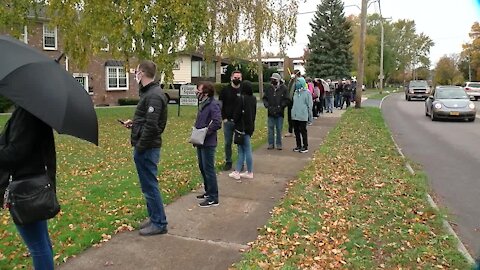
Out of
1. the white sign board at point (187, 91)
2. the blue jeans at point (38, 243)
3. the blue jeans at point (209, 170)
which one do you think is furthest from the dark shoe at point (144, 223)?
the white sign board at point (187, 91)

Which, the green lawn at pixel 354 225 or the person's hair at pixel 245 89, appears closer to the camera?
the green lawn at pixel 354 225

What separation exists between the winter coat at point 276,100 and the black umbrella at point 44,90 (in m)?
7.34

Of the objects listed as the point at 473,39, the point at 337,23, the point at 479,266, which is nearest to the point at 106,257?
the point at 479,266

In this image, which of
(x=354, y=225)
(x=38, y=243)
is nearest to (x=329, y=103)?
(x=354, y=225)

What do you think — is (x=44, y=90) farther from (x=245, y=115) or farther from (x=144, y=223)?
(x=245, y=115)

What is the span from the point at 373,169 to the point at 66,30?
1331 centimetres

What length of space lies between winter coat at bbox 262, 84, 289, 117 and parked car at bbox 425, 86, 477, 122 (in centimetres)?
1071

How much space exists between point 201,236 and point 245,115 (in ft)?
9.88

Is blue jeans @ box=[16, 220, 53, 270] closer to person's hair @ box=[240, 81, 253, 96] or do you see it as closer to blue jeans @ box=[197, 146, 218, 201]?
blue jeans @ box=[197, 146, 218, 201]

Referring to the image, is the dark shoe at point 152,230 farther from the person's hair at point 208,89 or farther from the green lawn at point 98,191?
the person's hair at point 208,89

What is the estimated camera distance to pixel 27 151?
3.13m

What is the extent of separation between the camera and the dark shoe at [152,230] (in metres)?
5.13

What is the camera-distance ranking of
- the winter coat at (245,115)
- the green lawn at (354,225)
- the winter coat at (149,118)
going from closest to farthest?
1. the green lawn at (354,225)
2. the winter coat at (149,118)
3. the winter coat at (245,115)

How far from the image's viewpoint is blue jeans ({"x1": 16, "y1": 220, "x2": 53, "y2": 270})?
3.41 meters
